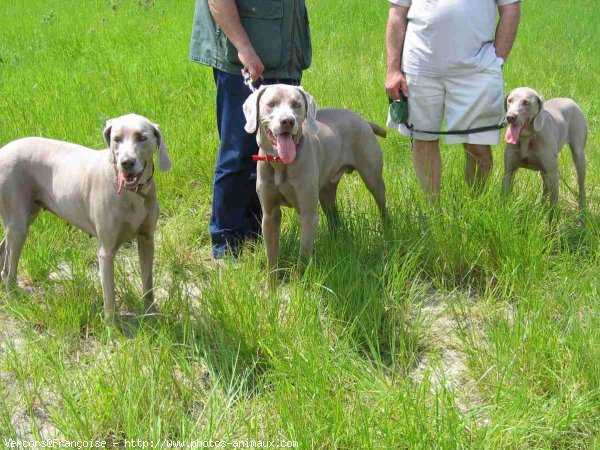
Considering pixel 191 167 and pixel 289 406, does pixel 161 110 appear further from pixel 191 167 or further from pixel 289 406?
pixel 289 406

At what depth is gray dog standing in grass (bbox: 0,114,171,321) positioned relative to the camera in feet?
10.0

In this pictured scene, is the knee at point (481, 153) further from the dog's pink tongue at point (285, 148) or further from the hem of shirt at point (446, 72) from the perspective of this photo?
the dog's pink tongue at point (285, 148)

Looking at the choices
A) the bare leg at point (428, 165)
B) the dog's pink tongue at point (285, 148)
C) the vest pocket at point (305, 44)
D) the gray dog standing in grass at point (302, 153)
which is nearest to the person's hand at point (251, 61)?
the gray dog standing in grass at point (302, 153)

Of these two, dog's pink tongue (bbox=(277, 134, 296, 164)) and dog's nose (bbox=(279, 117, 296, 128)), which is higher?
dog's nose (bbox=(279, 117, 296, 128))

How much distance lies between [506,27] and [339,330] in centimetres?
223

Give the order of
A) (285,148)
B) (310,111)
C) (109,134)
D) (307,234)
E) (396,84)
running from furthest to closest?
(396,84), (307,234), (310,111), (285,148), (109,134)

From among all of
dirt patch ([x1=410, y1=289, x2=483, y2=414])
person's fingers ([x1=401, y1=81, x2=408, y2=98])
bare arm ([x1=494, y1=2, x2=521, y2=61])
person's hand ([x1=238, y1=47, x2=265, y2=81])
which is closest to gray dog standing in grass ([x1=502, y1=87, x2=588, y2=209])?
bare arm ([x1=494, y1=2, x2=521, y2=61])

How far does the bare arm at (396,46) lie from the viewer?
14.0 feet

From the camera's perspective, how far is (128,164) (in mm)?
2951

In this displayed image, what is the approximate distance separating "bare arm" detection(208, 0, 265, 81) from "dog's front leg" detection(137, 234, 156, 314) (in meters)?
1.12

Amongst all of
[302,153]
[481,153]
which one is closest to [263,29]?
[302,153]

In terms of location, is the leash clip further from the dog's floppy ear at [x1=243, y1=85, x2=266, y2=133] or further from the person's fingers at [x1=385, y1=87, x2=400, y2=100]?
the person's fingers at [x1=385, y1=87, x2=400, y2=100]

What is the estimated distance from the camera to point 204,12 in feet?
13.2

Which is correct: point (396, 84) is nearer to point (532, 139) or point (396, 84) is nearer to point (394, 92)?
point (394, 92)
